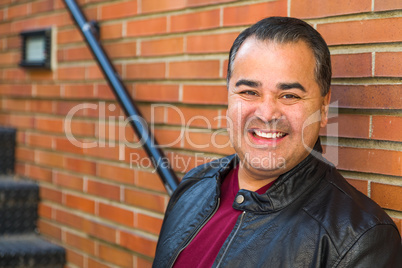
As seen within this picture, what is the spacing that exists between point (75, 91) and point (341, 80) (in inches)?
68.4

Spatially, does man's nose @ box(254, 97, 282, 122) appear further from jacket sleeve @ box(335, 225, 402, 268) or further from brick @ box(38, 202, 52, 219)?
brick @ box(38, 202, 52, 219)

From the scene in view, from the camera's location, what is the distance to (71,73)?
301 cm

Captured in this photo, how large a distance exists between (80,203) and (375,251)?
6.64 ft

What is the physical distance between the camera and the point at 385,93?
1.59 m

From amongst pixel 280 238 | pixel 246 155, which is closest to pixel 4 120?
pixel 246 155

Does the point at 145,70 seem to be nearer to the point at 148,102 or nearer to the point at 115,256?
the point at 148,102

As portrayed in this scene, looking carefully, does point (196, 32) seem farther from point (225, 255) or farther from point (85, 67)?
point (225, 255)

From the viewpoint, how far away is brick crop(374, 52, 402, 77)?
154 cm

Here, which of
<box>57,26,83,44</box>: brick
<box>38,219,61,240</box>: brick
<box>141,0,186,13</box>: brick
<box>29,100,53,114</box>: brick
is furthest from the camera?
<box>29,100,53,114</box>: brick

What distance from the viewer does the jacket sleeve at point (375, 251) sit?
126 cm

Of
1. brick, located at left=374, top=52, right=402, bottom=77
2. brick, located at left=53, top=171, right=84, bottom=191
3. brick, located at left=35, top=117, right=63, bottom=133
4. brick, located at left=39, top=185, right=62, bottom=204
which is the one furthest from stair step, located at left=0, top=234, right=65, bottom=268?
brick, located at left=374, top=52, right=402, bottom=77

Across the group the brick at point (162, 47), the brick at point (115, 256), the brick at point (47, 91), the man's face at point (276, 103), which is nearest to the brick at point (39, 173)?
the brick at point (47, 91)

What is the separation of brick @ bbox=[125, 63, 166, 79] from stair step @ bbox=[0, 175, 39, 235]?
1.08m

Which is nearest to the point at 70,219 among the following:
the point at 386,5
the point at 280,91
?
the point at 280,91
